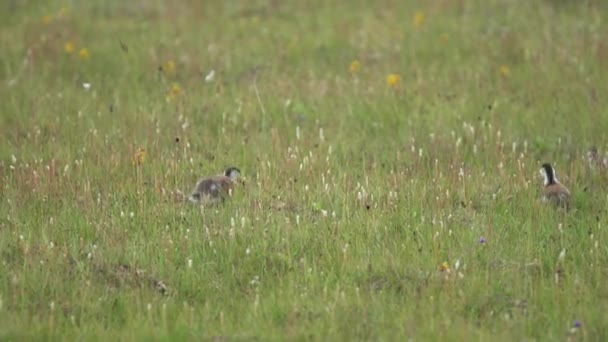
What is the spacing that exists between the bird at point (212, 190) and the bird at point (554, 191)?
2947 mm

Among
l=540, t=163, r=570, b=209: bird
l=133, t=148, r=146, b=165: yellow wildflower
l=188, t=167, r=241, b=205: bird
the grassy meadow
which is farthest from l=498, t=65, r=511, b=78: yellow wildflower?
l=133, t=148, r=146, b=165: yellow wildflower

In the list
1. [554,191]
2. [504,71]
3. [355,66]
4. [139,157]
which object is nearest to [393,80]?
[355,66]

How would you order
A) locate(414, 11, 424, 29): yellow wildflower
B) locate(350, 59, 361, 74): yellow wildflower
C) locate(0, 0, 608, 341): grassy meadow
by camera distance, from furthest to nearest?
locate(414, 11, 424, 29): yellow wildflower, locate(350, 59, 361, 74): yellow wildflower, locate(0, 0, 608, 341): grassy meadow

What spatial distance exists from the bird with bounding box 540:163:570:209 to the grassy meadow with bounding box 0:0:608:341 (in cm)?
13

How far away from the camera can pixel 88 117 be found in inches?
458

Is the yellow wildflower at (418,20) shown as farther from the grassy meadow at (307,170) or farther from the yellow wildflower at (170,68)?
the yellow wildflower at (170,68)

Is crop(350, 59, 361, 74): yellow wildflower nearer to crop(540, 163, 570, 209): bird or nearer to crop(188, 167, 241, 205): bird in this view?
crop(188, 167, 241, 205): bird

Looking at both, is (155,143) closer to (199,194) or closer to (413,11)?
(199,194)

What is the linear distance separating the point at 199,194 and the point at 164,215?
1.65ft

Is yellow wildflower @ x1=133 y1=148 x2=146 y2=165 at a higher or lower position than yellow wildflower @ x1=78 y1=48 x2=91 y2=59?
lower

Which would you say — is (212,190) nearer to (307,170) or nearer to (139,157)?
(307,170)

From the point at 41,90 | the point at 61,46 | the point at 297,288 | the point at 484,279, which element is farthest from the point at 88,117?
the point at 484,279

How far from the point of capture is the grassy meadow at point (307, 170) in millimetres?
7074

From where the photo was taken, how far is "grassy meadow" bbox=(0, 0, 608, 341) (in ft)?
23.2
